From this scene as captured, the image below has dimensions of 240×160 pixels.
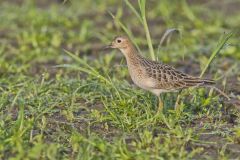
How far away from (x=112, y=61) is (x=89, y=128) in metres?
3.51

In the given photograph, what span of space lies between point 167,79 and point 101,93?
1.07 meters

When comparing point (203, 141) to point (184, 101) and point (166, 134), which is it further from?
point (184, 101)

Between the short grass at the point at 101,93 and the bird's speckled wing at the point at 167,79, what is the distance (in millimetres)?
231

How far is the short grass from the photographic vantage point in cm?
636

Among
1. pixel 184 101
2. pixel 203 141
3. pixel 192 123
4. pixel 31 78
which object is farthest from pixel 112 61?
pixel 203 141

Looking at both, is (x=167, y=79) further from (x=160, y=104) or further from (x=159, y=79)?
(x=160, y=104)

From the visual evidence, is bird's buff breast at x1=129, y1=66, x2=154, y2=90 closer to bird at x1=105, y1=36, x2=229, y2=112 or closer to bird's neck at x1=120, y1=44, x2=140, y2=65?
bird at x1=105, y1=36, x2=229, y2=112

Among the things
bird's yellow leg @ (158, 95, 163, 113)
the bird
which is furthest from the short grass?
the bird

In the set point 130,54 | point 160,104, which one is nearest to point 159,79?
point 160,104

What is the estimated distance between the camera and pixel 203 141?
6.58 m

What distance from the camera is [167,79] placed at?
727 cm

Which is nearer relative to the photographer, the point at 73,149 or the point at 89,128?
the point at 73,149

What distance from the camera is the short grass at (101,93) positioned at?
250 inches

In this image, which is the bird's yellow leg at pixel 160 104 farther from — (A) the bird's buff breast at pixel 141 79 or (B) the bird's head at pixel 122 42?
(B) the bird's head at pixel 122 42
